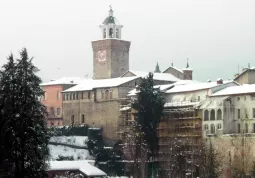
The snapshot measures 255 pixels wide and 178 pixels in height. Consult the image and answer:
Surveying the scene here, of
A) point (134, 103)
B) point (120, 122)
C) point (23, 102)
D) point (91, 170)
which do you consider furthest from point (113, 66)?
point (23, 102)

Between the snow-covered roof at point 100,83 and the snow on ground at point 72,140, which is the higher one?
the snow-covered roof at point 100,83

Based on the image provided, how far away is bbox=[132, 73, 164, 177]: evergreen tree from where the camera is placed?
2523 inches

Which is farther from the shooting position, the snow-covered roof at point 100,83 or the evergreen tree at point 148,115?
the snow-covered roof at point 100,83

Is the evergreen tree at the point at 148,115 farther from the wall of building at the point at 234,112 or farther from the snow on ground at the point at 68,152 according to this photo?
the snow on ground at the point at 68,152

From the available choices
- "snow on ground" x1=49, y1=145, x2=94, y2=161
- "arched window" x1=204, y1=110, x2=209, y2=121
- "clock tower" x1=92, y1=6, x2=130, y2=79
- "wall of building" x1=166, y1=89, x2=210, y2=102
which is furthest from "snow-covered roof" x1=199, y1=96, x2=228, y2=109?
"clock tower" x1=92, y1=6, x2=130, y2=79

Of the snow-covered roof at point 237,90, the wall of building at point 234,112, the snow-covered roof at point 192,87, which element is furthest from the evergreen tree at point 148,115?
the snow-covered roof at point 237,90

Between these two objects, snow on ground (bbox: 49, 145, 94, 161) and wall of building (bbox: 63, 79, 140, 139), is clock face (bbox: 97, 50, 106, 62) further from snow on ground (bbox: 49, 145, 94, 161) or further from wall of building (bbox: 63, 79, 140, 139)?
snow on ground (bbox: 49, 145, 94, 161)

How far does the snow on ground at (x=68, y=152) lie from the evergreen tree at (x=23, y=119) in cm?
3763

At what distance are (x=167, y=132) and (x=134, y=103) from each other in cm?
430

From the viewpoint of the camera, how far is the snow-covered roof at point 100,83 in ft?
249

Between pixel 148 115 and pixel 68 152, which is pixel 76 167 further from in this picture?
pixel 68 152

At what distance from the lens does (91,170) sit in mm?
62406

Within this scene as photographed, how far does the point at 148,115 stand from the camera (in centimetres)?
6525

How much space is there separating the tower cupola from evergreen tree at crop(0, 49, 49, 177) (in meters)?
51.6
